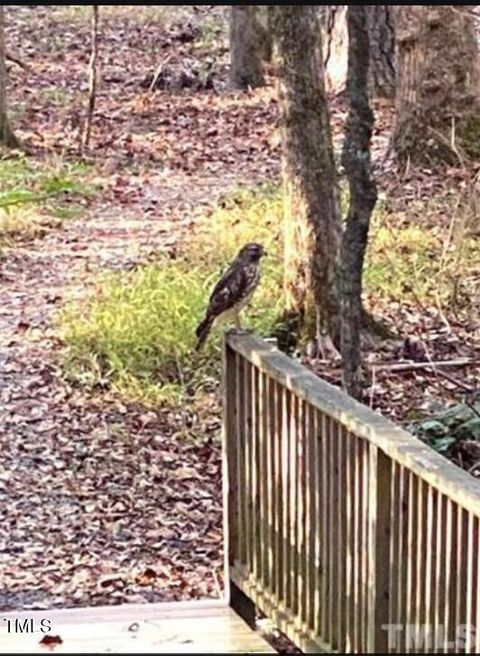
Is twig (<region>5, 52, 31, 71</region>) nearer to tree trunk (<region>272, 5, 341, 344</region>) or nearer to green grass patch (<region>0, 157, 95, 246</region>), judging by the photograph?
green grass patch (<region>0, 157, 95, 246</region>)

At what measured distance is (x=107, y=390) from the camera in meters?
8.05

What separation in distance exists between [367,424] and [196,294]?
519 cm

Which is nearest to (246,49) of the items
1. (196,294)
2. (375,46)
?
(375,46)

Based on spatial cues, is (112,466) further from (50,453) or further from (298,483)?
(298,483)

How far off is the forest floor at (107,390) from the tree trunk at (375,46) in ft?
1.27

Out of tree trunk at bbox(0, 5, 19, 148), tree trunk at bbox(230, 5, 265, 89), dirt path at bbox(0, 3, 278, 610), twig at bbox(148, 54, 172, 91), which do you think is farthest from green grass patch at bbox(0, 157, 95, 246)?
tree trunk at bbox(230, 5, 265, 89)

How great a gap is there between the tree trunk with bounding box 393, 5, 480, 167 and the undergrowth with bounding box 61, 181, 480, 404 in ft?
4.40

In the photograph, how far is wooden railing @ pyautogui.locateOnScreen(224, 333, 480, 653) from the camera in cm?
352

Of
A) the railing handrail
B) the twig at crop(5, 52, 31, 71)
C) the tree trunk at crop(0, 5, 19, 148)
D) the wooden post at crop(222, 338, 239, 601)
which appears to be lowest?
the wooden post at crop(222, 338, 239, 601)

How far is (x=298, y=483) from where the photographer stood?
448cm

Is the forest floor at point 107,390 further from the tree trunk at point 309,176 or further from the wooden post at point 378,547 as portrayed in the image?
the wooden post at point 378,547

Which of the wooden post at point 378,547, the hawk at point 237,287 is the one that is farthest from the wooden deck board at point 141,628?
the hawk at point 237,287

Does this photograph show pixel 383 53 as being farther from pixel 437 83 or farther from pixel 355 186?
pixel 355 186

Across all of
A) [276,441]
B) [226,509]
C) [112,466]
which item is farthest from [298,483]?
[112,466]
